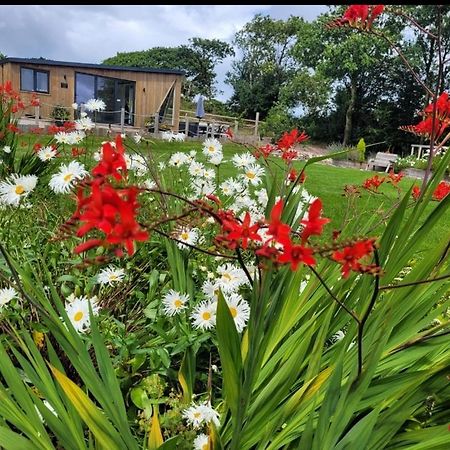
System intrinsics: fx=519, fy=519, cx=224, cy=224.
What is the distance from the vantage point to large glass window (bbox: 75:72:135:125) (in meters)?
17.2

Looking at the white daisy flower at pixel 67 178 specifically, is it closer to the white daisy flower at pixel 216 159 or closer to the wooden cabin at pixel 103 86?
the white daisy flower at pixel 216 159

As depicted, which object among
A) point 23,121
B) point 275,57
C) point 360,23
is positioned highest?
point 275,57

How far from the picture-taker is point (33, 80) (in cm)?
1634

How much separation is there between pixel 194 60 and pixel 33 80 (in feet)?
88.9

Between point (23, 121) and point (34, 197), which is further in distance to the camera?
point (23, 121)

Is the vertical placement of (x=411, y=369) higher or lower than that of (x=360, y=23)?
lower

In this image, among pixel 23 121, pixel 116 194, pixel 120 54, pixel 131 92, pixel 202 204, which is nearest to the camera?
pixel 116 194

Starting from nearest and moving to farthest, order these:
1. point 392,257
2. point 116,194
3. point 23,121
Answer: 1. point 116,194
2. point 392,257
3. point 23,121

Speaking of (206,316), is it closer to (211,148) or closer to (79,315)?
(79,315)

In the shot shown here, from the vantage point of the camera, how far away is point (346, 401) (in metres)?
0.78

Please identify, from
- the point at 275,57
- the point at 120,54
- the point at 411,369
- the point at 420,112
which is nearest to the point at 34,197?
the point at 420,112

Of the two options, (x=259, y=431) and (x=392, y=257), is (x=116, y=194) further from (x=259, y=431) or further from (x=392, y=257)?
(x=392, y=257)

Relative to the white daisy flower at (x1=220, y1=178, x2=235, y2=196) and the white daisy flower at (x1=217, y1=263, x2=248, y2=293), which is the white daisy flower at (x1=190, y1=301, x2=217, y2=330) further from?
the white daisy flower at (x1=220, y1=178, x2=235, y2=196)

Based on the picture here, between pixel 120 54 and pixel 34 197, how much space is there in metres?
45.6
